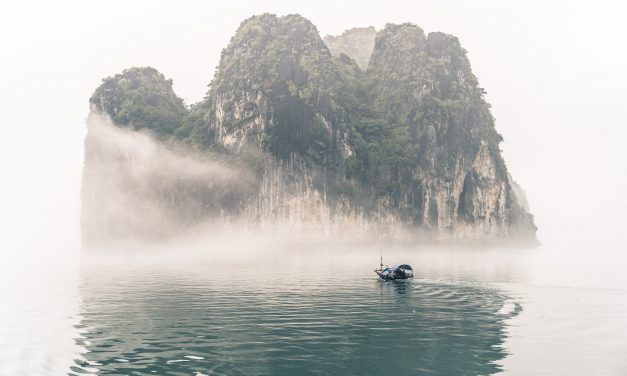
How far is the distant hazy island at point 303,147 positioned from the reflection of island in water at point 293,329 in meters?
95.0

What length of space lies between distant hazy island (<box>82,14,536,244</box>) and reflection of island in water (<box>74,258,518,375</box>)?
95.0m

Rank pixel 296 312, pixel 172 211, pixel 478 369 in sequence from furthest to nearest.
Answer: pixel 172 211, pixel 296 312, pixel 478 369

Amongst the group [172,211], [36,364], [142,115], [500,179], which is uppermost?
[142,115]

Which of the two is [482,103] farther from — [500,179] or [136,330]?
[136,330]

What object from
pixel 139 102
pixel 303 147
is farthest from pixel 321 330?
pixel 139 102

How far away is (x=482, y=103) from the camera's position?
16725 centimetres

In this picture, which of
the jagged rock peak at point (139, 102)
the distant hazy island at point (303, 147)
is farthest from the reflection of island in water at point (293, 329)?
the jagged rock peak at point (139, 102)

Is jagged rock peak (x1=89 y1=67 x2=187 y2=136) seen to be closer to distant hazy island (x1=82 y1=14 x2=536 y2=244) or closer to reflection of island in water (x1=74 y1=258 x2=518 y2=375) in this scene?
distant hazy island (x1=82 y1=14 x2=536 y2=244)

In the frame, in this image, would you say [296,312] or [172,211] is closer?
[296,312]

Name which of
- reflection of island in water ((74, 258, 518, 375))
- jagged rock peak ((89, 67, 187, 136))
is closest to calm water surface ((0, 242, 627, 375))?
reflection of island in water ((74, 258, 518, 375))

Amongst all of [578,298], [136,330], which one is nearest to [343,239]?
[578,298]

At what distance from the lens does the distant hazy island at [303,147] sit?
481ft

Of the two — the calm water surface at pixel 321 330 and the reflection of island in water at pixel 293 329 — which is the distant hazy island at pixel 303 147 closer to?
the calm water surface at pixel 321 330

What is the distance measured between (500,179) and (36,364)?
157 m
